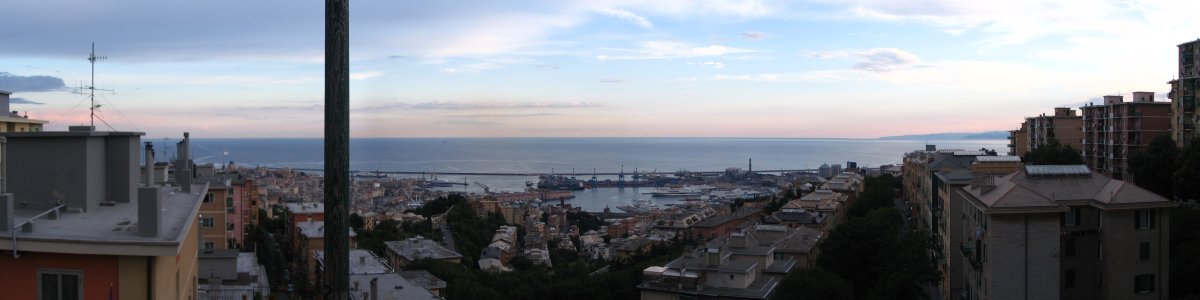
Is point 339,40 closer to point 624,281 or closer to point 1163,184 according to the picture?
point 624,281

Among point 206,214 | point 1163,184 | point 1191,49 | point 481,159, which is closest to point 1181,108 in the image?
point 1191,49

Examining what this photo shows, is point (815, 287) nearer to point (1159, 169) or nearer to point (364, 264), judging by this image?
point (1159, 169)

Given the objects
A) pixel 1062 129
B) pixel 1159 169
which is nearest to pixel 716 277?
pixel 1159 169

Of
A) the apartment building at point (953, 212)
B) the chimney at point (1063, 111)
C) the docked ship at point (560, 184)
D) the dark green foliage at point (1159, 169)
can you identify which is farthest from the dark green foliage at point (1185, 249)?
the docked ship at point (560, 184)

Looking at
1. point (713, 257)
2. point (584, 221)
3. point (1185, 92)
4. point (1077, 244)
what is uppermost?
point (1185, 92)

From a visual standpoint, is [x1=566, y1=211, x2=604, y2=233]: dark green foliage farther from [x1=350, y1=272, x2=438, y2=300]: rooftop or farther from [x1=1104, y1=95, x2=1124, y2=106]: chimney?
[x1=350, y1=272, x2=438, y2=300]: rooftop

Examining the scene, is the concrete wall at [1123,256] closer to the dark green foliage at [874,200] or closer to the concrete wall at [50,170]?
the concrete wall at [50,170]
